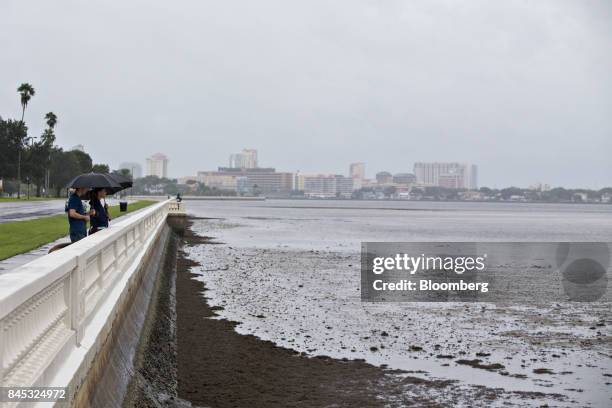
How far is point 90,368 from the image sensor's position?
6.72 meters

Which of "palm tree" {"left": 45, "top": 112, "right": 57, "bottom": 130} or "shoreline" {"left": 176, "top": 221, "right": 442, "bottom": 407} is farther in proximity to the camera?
"palm tree" {"left": 45, "top": 112, "right": 57, "bottom": 130}

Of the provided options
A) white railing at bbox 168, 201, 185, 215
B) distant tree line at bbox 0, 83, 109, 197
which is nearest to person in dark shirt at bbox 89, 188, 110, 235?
white railing at bbox 168, 201, 185, 215

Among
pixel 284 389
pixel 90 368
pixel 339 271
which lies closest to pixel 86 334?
pixel 90 368

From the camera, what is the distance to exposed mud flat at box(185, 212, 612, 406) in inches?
455

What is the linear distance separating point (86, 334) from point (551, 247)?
48.5 metres

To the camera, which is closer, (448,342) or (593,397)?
(593,397)

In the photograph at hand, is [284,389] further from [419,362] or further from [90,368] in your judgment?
[90,368]

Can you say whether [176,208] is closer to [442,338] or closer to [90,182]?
[90,182]

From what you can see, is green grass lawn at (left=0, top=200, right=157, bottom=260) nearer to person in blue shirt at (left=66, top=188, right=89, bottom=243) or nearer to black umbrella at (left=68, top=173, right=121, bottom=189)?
black umbrella at (left=68, top=173, right=121, bottom=189)

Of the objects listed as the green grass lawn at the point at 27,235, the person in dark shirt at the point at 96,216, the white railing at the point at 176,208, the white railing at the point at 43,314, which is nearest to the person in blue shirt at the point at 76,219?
the person in dark shirt at the point at 96,216

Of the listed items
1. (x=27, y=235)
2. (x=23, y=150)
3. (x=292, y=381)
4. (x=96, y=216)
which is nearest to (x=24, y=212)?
(x=27, y=235)

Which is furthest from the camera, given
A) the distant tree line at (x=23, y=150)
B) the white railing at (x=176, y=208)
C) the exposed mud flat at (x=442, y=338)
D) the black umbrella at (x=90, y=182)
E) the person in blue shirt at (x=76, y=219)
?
the distant tree line at (x=23, y=150)

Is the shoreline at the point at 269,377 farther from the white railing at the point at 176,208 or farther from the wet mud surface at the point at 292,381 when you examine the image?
the white railing at the point at 176,208

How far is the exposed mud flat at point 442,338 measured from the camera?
455 inches
